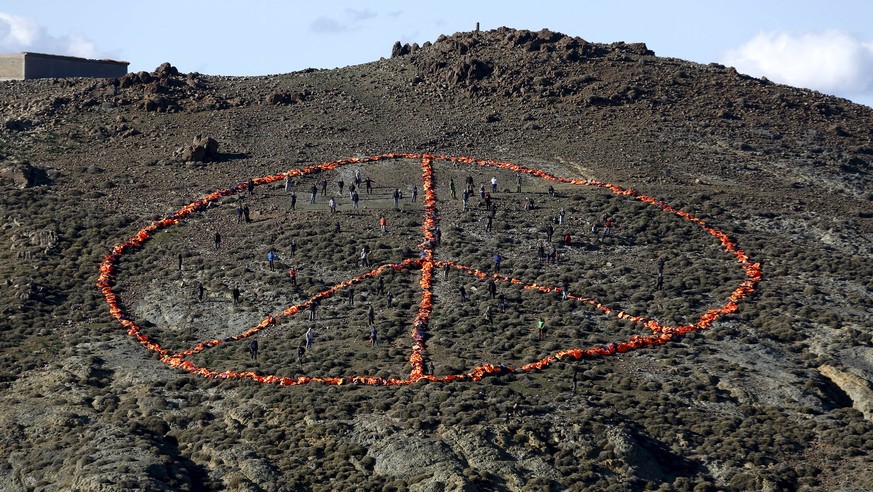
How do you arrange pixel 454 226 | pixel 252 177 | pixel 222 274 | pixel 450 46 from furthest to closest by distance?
1. pixel 450 46
2. pixel 252 177
3. pixel 454 226
4. pixel 222 274

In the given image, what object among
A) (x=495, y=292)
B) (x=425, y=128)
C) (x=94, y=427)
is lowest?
(x=94, y=427)

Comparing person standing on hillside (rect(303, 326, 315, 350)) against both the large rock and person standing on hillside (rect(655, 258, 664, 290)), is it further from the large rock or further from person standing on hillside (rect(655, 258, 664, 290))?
the large rock

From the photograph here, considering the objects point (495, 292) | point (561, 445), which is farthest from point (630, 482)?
point (495, 292)

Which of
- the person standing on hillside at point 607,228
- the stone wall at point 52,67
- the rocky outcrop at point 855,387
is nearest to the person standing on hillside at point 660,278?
the person standing on hillside at point 607,228

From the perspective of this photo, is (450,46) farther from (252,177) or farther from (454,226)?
(454,226)

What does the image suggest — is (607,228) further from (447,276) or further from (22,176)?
(22,176)

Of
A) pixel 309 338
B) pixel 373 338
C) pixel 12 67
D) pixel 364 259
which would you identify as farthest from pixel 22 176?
pixel 373 338

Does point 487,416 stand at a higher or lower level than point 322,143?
lower

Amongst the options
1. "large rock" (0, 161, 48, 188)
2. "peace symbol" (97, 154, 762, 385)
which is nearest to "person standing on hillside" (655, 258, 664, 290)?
"peace symbol" (97, 154, 762, 385)

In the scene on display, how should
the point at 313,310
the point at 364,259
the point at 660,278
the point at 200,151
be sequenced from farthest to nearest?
the point at 200,151 < the point at 364,259 < the point at 660,278 < the point at 313,310
